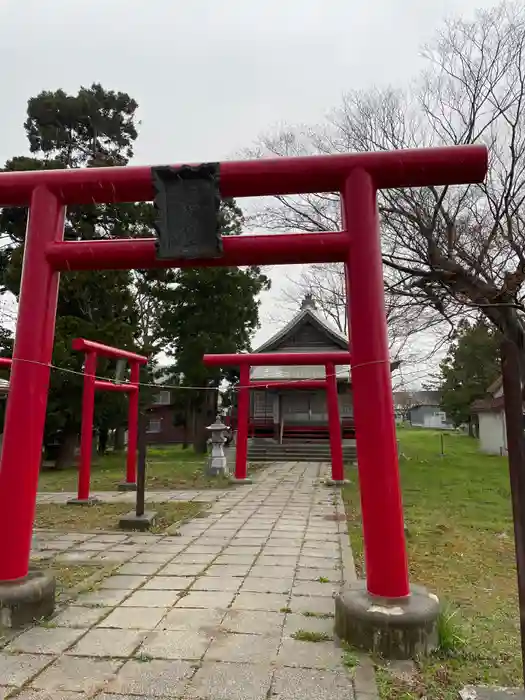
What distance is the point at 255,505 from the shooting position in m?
9.69

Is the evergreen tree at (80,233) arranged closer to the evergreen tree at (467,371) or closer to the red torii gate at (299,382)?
the red torii gate at (299,382)

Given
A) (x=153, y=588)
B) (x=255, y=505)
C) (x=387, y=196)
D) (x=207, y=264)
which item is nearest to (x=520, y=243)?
(x=387, y=196)

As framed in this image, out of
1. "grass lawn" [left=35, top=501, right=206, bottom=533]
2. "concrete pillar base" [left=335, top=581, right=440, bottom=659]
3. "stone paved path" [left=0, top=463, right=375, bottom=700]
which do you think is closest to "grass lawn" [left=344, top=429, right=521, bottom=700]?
"concrete pillar base" [left=335, top=581, right=440, bottom=659]

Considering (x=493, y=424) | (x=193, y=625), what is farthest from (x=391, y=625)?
(x=493, y=424)

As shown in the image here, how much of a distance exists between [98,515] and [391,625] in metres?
6.46

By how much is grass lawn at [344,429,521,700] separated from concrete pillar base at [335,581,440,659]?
13cm

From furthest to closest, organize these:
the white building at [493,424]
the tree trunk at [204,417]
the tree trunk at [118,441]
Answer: the tree trunk at [118,441]
the tree trunk at [204,417]
the white building at [493,424]

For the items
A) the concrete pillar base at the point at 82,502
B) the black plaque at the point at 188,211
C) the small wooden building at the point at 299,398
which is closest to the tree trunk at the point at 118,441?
the small wooden building at the point at 299,398

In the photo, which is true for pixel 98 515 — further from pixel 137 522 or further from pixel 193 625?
pixel 193 625

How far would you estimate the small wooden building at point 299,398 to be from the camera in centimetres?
2123

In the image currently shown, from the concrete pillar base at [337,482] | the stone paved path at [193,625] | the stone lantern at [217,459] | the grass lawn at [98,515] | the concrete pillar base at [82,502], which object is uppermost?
the stone lantern at [217,459]

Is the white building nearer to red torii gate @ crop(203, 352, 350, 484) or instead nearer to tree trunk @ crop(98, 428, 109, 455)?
red torii gate @ crop(203, 352, 350, 484)

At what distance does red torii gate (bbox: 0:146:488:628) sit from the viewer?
152 inches

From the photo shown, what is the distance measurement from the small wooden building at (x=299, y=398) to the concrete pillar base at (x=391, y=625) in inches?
660
